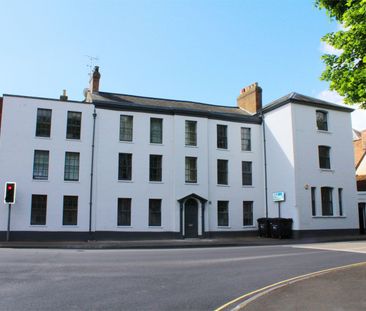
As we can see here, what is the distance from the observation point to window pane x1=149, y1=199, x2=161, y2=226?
87.9ft

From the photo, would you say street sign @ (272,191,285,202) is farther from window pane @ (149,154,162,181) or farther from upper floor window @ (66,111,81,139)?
upper floor window @ (66,111,81,139)

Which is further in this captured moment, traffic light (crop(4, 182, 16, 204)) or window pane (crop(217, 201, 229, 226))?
window pane (crop(217, 201, 229, 226))

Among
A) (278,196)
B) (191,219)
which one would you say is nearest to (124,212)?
(191,219)

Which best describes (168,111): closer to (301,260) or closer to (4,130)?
(4,130)

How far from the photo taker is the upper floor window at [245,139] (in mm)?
30703

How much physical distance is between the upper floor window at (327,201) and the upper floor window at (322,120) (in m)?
4.66

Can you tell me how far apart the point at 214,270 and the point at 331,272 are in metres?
3.27

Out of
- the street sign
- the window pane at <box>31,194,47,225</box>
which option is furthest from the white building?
the street sign

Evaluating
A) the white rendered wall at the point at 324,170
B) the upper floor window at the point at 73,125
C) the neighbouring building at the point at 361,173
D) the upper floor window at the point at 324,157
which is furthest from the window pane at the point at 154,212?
the neighbouring building at the point at 361,173

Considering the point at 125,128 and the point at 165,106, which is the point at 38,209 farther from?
the point at 165,106

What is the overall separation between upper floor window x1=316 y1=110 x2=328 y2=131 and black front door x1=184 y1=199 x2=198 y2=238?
11.3 m

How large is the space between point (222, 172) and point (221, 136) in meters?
2.76

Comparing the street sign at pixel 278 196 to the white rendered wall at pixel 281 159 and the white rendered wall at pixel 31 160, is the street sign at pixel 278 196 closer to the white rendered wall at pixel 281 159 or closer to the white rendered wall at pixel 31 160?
the white rendered wall at pixel 281 159

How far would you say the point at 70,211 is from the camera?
2508cm
